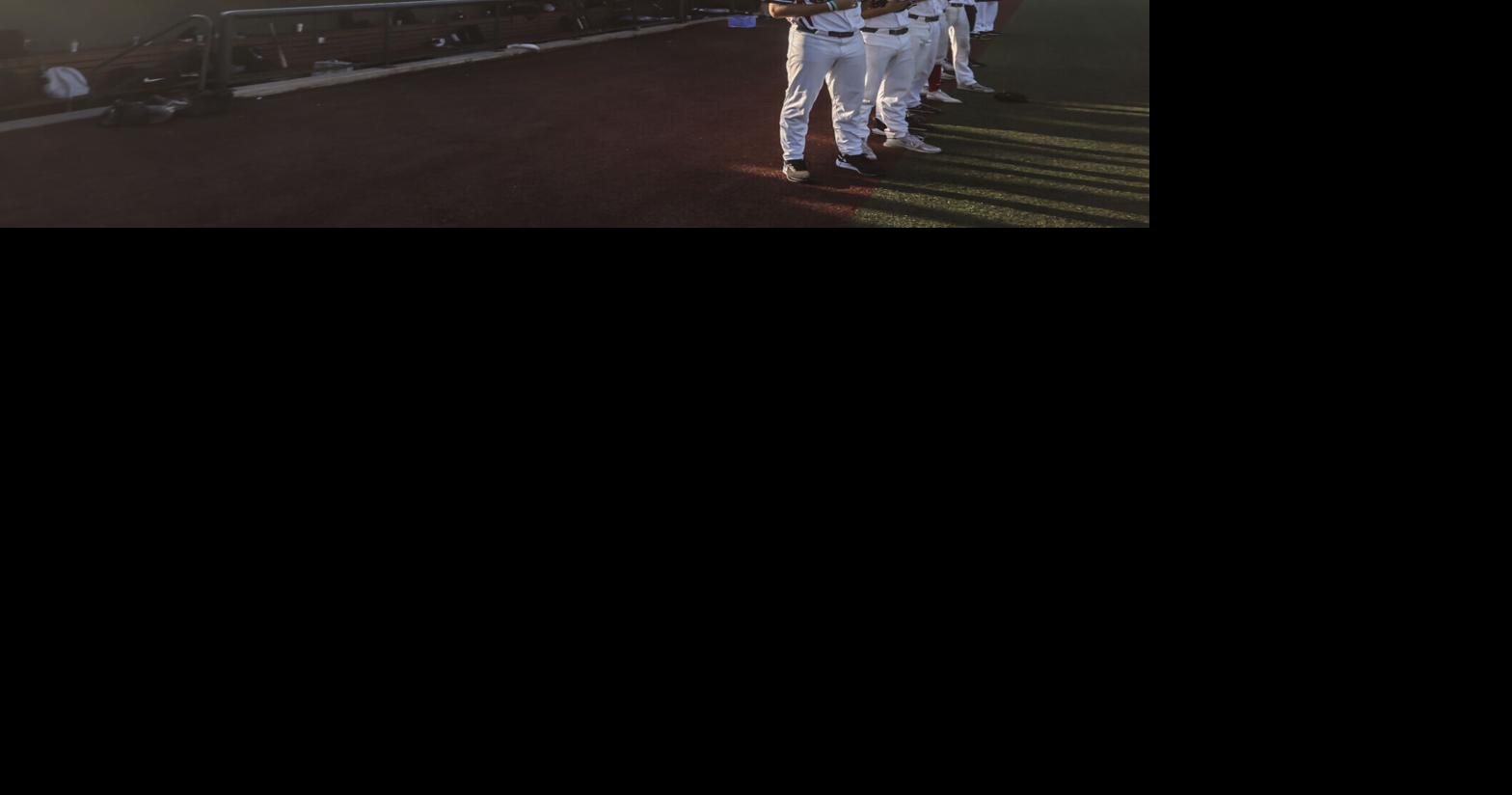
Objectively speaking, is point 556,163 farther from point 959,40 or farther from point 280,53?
point 280,53

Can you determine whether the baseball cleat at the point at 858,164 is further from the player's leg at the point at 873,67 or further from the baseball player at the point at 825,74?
the player's leg at the point at 873,67

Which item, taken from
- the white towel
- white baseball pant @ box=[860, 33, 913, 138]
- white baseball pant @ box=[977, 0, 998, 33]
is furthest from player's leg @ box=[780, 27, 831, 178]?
white baseball pant @ box=[977, 0, 998, 33]

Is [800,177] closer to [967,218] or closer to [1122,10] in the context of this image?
[967,218]

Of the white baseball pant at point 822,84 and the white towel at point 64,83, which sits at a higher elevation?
the white towel at point 64,83

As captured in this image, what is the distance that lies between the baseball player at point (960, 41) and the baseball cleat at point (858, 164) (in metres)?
2.81

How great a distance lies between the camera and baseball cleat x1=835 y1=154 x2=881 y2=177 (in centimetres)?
538

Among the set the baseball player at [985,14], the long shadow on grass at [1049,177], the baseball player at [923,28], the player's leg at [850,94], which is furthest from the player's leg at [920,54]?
the baseball player at [985,14]

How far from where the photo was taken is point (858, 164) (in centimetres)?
543

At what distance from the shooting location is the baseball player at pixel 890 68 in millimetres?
5371

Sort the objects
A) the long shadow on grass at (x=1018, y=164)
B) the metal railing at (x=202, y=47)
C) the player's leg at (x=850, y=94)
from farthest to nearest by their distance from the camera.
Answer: the metal railing at (x=202, y=47)
the long shadow on grass at (x=1018, y=164)
the player's leg at (x=850, y=94)

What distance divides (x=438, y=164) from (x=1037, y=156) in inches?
173

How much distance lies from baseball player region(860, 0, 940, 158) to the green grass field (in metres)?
0.29

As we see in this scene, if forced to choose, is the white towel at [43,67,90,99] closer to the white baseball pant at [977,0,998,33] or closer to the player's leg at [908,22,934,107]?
the player's leg at [908,22,934,107]

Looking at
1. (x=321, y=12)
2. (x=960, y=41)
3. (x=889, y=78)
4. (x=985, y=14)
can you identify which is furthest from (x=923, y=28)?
(x=985, y=14)
